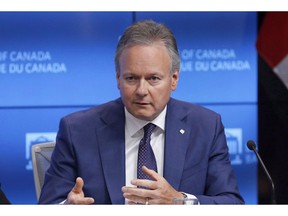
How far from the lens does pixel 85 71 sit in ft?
14.8

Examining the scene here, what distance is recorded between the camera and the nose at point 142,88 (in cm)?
237

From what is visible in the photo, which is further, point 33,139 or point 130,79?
point 33,139

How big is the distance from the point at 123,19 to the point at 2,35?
33.6 inches

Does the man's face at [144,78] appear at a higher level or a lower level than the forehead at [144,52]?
lower

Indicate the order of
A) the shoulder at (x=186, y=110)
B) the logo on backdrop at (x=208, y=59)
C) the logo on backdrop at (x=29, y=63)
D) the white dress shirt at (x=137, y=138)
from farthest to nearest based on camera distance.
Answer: the logo on backdrop at (x=208, y=59)
the logo on backdrop at (x=29, y=63)
the shoulder at (x=186, y=110)
the white dress shirt at (x=137, y=138)

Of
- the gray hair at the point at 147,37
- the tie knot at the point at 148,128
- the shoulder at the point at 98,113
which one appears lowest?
the tie knot at the point at 148,128

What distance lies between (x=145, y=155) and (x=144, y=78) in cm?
30

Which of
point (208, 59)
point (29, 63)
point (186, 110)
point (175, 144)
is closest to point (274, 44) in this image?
point (208, 59)

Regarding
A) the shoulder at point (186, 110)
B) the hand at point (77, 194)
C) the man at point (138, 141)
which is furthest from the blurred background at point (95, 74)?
the hand at point (77, 194)

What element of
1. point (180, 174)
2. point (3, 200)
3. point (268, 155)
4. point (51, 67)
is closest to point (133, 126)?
point (180, 174)

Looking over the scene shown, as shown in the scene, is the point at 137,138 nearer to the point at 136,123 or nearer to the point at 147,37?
the point at 136,123

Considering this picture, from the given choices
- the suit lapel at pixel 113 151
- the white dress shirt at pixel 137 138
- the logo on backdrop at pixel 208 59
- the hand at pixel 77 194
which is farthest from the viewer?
the logo on backdrop at pixel 208 59

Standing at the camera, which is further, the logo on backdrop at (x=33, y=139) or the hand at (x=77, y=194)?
the logo on backdrop at (x=33, y=139)

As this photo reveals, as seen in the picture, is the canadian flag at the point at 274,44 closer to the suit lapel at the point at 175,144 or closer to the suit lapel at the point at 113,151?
the suit lapel at the point at 175,144
